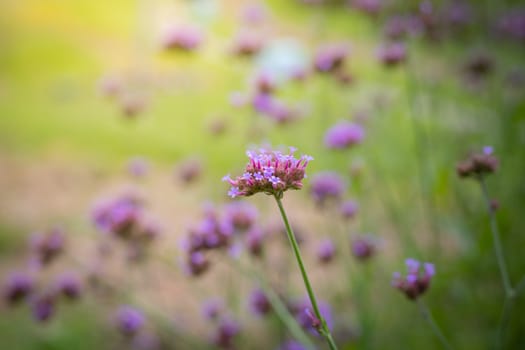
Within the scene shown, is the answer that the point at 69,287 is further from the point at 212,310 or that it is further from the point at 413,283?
the point at 413,283

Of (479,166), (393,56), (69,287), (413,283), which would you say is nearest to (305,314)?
(413,283)

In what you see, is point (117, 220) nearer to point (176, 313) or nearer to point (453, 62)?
point (176, 313)

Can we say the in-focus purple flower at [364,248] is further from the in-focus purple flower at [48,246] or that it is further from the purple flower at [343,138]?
the in-focus purple flower at [48,246]

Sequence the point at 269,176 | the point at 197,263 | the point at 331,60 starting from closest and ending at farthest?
the point at 269,176 < the point at 197,263 < the point at 331,60

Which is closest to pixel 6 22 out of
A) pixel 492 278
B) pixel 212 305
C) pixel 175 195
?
pixel 175 195

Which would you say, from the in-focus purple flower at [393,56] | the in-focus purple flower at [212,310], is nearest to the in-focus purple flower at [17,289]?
the in-focus purple flower at [212,310]

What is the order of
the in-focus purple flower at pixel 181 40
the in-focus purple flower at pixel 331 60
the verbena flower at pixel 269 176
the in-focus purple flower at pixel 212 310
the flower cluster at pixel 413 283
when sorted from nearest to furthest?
the verbena flower at pixel 269 176, the flower cluster at pixel 413 283, the in-focus purple flower at pixel 212 310, the in-focus purple flower at pixel 331 60, the in-focus purple flower at pixel 181 40
